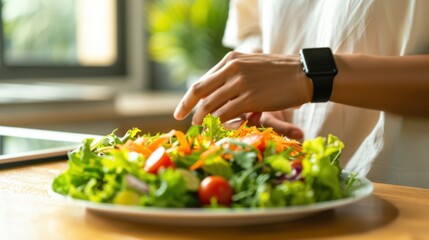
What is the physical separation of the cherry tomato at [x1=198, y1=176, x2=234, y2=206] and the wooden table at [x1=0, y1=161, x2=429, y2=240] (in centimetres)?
3

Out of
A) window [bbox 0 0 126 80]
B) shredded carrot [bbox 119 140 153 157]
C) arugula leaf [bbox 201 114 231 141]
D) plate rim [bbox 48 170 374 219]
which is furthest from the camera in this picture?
window [bbox 0 0 126 80]

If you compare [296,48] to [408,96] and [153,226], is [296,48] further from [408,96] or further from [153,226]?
[153,226]

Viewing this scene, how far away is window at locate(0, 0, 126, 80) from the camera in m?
3.79

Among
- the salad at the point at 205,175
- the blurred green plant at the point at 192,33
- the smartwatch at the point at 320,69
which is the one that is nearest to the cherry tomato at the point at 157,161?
the salad at the point at 205,175

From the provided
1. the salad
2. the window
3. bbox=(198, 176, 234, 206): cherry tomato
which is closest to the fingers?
the salad

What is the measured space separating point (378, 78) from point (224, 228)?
22.5 inches

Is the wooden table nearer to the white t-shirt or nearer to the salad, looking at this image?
the salad

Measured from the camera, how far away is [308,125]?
1.54 m

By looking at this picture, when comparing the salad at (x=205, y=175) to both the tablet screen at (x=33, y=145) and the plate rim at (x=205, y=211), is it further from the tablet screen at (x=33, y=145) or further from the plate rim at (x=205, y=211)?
the tablet screen at (x=33, y=145)

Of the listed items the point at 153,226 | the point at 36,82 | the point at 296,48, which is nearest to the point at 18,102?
the point at 36,82

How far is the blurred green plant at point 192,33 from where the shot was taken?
3.96 metres

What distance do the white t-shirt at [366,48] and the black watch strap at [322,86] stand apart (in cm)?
25

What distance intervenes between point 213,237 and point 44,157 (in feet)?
1.97

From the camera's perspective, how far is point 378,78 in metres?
1.19
